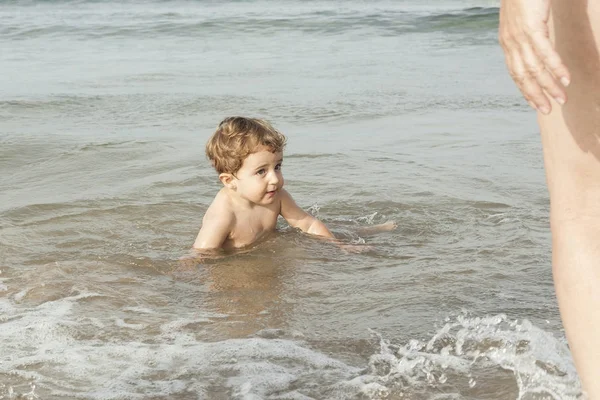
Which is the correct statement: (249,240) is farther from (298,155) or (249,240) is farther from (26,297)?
(298,155)

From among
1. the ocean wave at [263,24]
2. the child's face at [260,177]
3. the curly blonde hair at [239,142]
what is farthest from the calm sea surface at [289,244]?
the ocean wave at [263,24]

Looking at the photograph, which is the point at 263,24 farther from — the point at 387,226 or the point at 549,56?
the point at 549,56

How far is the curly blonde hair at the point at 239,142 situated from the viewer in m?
4.90

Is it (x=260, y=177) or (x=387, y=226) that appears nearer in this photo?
(x=260, y=177)

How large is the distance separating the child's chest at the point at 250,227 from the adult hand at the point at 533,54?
123 inches

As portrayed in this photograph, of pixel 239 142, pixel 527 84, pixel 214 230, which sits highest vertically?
pixel 527 84

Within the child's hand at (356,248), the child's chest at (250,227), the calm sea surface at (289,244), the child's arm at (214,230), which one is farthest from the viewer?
the child's chest at (250,227)

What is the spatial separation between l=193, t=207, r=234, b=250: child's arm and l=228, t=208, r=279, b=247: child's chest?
5 cm

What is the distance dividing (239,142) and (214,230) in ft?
1.58

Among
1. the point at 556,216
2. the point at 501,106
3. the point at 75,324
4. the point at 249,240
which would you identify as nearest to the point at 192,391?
the point at 75,324

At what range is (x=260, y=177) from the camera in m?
4.99

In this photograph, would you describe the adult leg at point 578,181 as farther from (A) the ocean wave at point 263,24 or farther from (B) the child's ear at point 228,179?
(A) the ocean wave at point 263,24

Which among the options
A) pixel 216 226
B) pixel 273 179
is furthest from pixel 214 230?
pixel 273 179

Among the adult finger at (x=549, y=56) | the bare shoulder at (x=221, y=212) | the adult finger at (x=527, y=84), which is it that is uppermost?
the adult finger at (x=549, y=56)
